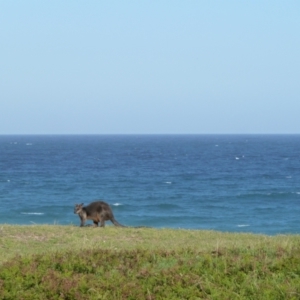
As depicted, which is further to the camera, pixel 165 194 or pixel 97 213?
pixel 165 194

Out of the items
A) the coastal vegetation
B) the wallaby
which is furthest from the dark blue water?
the coastal vegetation

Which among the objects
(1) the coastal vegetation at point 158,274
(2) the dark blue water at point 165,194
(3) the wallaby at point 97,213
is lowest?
(2) the dark blue water at point 165,194

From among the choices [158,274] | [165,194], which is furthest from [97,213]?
[165,194]

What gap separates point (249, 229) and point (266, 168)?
43.8 metres

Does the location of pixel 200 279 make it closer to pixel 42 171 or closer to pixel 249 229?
pixel 249 229

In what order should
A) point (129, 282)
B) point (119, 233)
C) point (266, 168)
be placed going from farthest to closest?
point (266, 168) → point (119, 233) → point (129, 282)

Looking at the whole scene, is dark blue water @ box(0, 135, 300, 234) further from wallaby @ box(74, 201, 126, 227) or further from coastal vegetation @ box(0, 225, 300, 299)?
coastal vegetation @ box(0, 225, 300, 299)

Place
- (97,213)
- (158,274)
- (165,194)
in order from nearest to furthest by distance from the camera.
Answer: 1. (158,274)
2. (97,213)
3. (165,194)

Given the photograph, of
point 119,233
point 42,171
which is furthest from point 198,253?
point 42,171

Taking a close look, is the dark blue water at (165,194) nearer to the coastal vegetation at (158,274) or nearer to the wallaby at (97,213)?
the wallaby at (97,213)

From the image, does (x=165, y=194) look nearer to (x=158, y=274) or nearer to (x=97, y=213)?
(x=97, y=213)

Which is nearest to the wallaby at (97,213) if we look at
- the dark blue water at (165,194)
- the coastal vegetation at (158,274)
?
the dark blue water at (165,194)

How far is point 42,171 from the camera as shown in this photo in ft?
230

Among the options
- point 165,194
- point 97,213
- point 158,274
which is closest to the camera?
point 158,274
